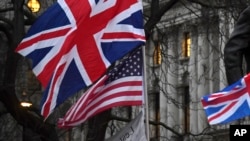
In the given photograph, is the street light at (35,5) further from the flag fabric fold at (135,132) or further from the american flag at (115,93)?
the flag fabric fold at (135,132)

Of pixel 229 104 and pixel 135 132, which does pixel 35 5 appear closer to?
pixel 135 132

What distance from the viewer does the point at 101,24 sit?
12.7 metres

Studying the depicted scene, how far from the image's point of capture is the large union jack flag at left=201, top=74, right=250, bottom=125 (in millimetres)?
8594

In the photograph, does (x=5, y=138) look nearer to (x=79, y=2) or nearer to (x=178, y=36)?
(x=79, y=2)

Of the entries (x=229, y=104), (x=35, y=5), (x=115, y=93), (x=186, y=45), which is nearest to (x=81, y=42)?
(x=115, y=93)

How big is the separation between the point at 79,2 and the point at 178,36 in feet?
144

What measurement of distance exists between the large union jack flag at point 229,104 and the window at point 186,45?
48.8 m

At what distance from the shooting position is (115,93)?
40.2 feet

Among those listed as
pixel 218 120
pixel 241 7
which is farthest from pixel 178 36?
pixel 218 120

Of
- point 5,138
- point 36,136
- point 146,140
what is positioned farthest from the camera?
point 5,138

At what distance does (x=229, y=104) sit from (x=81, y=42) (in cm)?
424

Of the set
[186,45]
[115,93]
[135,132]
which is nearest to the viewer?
[135,132]

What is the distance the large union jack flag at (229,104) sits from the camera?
8.59m

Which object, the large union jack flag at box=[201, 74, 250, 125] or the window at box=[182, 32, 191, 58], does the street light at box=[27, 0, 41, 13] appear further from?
the large union jack flag at box=[201, 74, 250, 125]
